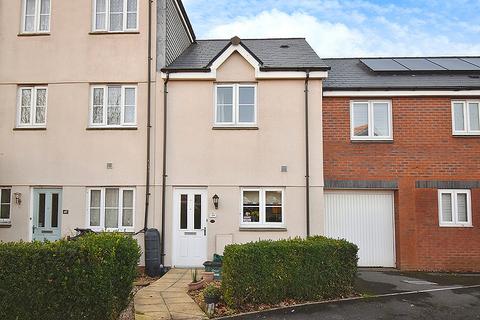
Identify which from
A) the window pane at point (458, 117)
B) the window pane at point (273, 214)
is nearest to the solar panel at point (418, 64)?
the window pane at point (458, 117)

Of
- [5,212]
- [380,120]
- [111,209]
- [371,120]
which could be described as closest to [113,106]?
[111,209]

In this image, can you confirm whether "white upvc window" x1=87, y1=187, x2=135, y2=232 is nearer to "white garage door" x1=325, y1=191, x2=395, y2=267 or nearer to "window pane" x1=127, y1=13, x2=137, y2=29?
"window pane" x1=127, y1=13, x2=137, y2=29

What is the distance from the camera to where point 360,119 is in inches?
521

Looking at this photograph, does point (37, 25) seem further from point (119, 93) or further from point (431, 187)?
point (431, 187)

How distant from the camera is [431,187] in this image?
1282 centimetres

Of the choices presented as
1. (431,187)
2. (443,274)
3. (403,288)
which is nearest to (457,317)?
(403,288)

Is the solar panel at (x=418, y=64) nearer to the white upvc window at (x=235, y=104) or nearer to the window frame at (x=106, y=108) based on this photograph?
the white upvc window at (x=235, y=104)

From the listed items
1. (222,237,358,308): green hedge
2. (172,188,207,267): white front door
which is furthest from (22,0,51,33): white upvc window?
(222,237,358,308): green hedge

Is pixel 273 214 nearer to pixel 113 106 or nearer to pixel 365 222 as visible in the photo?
pixel 365 222

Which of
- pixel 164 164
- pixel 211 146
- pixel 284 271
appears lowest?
pixel 284 271

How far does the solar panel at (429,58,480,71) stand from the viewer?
14641 mm

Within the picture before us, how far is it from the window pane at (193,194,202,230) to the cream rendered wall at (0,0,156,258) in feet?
4.98

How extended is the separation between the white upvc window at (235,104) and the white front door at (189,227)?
2260mm

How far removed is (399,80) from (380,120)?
1703 mm
